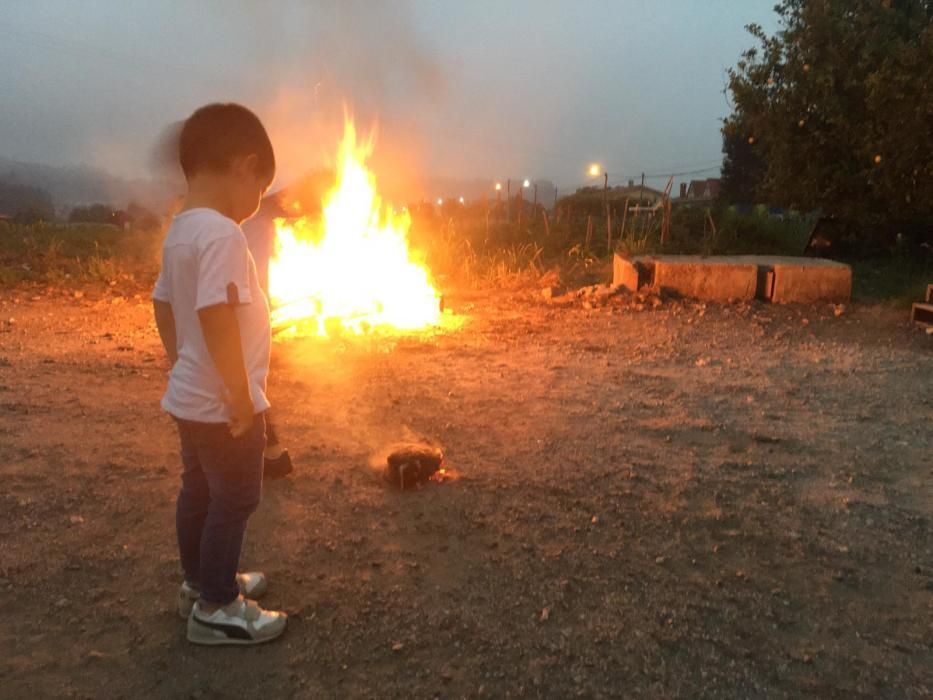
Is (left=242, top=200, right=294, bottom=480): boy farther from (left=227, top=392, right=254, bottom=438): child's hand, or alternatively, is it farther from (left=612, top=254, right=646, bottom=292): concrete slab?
(left=612, top=254, right=646, bottom=292): concrete slab

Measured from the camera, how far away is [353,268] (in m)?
8.18

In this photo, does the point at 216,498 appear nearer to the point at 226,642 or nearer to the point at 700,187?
the point at 226,642

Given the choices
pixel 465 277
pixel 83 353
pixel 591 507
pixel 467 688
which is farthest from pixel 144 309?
pixel 467 688

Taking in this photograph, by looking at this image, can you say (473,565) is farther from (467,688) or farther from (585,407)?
(585,407)

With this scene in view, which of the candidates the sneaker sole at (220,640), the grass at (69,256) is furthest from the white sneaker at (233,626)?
the grass at (69,256)

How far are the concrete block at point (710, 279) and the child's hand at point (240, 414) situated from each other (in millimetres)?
7067

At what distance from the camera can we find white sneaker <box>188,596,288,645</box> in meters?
2.30

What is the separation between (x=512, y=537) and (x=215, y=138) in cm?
186

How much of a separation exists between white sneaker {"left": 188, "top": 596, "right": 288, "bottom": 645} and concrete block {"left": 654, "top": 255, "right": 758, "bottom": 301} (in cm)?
695

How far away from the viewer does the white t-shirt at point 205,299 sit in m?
1.94

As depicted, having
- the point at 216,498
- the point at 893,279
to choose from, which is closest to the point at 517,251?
the point at 893,279

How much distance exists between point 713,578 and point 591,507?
68 cm

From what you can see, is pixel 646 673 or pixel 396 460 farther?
pixel 396 460

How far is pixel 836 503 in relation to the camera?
10.8ft
